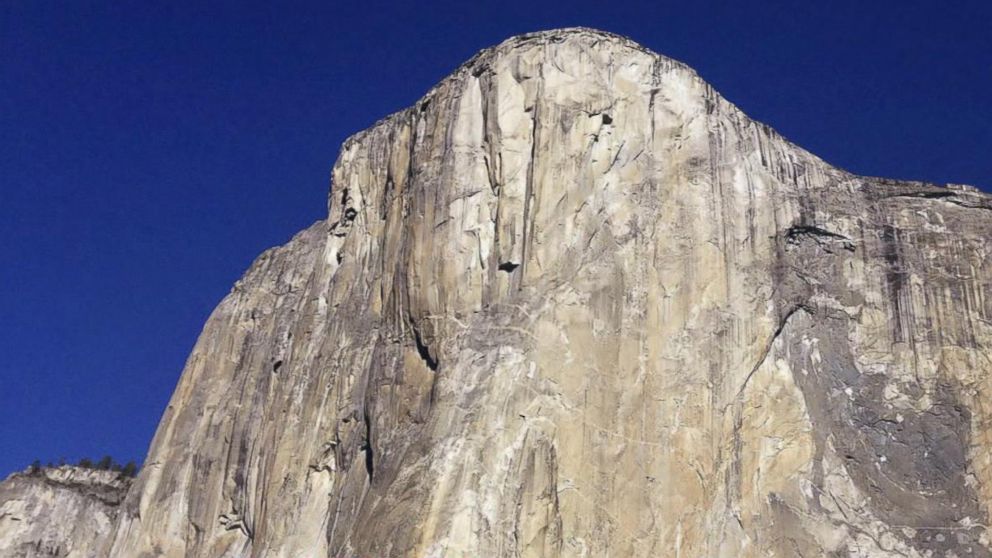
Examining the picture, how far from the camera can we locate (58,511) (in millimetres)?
63781

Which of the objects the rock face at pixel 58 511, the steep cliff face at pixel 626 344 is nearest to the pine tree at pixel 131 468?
the rock face at pixel 58 511

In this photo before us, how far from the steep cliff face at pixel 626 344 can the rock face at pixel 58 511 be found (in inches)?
693

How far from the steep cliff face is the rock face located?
17.6 metres

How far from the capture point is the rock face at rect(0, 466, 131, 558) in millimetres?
62312

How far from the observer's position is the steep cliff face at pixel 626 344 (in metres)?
37.9

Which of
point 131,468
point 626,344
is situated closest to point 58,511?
point 131,468

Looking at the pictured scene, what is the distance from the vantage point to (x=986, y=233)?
45500 millimetres

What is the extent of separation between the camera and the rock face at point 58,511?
6231 cm

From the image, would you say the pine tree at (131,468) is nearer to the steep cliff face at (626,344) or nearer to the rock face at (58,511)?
the rock face at (58,511)

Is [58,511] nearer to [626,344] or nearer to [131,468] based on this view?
[131,468]

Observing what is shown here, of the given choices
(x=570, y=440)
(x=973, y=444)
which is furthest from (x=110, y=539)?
(x=973, y=444)

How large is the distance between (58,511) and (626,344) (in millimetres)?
32895

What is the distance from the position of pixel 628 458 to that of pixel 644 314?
3.97 m

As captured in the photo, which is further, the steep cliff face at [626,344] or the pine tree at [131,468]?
the pine tree at [131,468]
